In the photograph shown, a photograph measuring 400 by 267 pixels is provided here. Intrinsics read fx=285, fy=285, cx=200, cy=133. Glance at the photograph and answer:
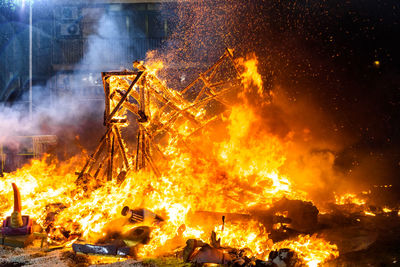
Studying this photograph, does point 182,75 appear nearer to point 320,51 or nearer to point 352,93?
point 320,51

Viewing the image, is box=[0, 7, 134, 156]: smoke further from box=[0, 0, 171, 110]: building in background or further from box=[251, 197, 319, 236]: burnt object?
box=[251, 197, 319, 236]: burnt object

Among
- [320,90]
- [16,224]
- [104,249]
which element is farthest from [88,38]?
[104,249]

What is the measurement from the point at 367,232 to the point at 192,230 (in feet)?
14.3

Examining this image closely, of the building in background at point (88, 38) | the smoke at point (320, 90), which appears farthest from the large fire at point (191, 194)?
the building in background at point (88, 38)

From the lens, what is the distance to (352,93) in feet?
44.3

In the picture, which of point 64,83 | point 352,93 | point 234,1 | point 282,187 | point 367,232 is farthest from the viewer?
point 64,83

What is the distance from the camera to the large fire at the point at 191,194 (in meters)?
7.00

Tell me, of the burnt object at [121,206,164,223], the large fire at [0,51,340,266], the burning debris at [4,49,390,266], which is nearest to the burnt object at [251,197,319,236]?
the burning debris at [4,49,390,266]

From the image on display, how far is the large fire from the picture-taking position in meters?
7.00

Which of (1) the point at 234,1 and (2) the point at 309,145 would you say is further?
(1) the point at 234,1

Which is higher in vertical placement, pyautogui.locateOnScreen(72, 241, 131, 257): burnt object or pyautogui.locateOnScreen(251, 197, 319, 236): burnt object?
pyautogui.locateOnScreen(251, 197, 319, 236): burnt object

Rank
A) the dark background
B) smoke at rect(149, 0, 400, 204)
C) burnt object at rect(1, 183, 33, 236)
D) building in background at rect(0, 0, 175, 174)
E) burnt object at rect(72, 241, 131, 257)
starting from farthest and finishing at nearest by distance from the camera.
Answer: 1. building in background at rect(0, 0, 175, 174)
2. the dark background
3. smoke at rect(149, 0, 400, 204)
4. burnt object at rect(1, 183, 33, 236)
5. burnt object at rect(72, 241, 131, 257)

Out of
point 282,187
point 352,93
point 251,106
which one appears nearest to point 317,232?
point 282,187

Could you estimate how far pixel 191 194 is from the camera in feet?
26.9
